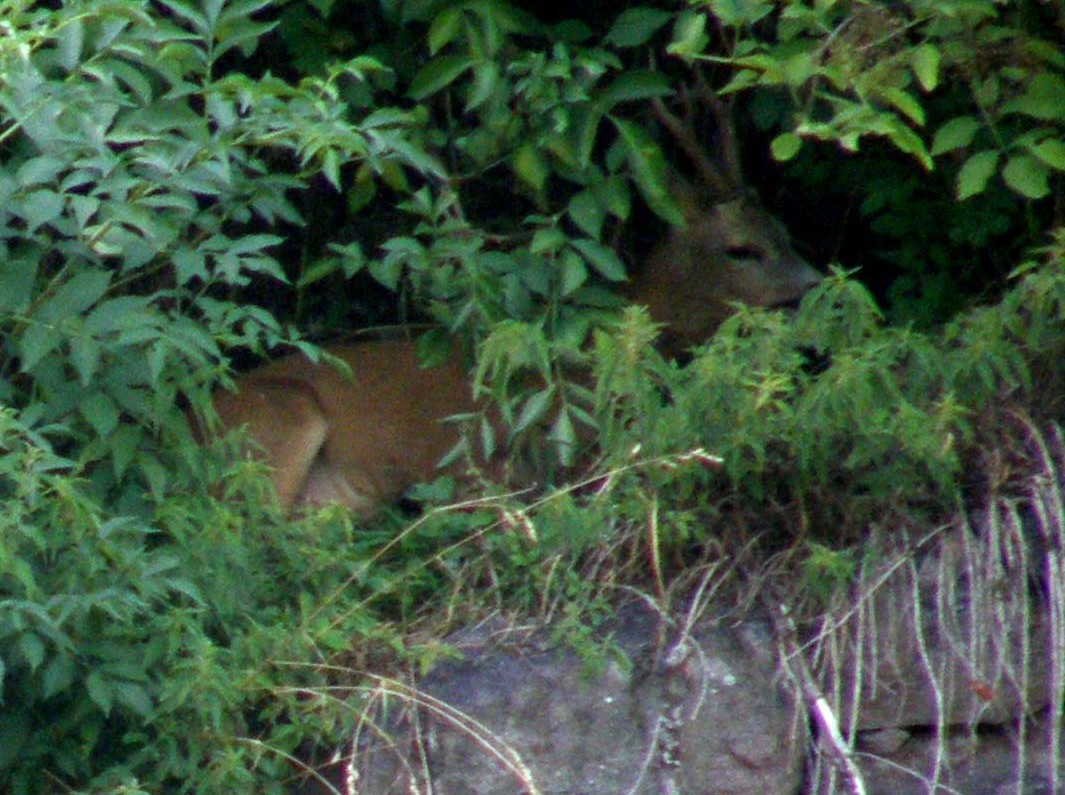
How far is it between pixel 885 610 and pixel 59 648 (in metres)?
A: 2.04

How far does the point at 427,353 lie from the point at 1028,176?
1896 mm

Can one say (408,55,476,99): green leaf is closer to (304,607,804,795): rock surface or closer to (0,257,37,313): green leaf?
(0,257,37,313): green leaf

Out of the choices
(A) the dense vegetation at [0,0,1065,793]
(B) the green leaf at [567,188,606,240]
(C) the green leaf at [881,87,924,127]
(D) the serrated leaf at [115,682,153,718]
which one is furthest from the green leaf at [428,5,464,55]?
(D) the serrated leaf at [115,682,153,718]

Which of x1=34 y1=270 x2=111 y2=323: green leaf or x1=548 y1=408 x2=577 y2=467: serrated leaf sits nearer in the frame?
x1=34 y1=270 x2=111 y2=323: green leaf

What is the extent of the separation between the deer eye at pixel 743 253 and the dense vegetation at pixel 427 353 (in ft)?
2.32

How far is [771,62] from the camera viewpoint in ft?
15.2

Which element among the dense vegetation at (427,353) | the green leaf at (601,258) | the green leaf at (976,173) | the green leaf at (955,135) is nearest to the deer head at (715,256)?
the dense vegetation at (427,353)

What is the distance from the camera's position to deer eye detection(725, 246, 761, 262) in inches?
244

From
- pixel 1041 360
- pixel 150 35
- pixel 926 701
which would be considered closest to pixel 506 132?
pixel 150 35

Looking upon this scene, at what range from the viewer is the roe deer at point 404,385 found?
593cm

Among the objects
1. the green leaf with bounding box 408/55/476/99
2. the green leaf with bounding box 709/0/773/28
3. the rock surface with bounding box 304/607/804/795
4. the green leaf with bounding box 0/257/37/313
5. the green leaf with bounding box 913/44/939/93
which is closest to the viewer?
the green leaf with bounding box 0/257/37/313

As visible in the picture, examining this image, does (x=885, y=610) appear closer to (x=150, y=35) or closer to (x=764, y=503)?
(x=764, y=503)

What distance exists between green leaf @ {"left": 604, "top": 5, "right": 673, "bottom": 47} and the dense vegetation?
0.03 ft

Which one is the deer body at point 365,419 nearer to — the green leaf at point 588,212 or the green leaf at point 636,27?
the green leaf at point 588,212
